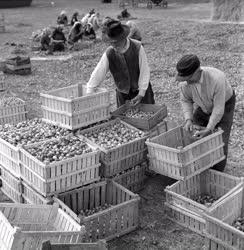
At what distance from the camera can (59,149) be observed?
562cm

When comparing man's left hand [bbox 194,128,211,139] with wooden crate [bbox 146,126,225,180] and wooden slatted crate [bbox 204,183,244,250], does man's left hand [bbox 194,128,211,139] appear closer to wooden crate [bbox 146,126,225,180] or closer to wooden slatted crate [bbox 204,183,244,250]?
wooden crate [bbox 146,126,225,180]

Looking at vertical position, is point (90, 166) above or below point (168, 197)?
above

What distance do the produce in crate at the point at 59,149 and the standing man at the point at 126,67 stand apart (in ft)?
3.39

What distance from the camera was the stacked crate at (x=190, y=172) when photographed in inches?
209

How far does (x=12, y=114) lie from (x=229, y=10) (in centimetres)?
1531

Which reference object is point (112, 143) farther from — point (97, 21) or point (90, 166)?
point (97, 21)

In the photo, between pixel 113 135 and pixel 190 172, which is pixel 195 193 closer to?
pixel 190 172

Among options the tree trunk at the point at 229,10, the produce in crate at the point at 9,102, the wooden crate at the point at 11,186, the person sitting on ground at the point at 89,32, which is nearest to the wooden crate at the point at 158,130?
the wooden crate at the point at 11,186

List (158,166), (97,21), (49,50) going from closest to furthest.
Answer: (158,166) < (49,50) < (97,21)

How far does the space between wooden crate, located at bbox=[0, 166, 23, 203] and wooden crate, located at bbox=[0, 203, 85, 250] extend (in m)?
0.99

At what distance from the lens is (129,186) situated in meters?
6.15

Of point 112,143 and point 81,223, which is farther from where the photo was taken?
point 112,143

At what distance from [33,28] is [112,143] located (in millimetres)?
19166

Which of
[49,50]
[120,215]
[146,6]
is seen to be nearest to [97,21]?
[49,50]
